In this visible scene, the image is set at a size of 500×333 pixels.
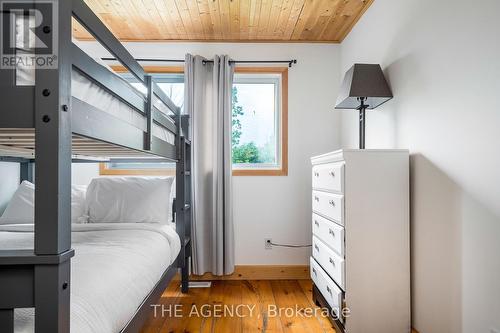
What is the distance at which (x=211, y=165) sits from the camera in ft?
9.50

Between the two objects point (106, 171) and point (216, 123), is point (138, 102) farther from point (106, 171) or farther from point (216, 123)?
point (106, 171)

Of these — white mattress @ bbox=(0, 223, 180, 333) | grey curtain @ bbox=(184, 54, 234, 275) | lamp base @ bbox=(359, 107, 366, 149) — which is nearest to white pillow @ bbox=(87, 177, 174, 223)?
white mattress @ bbox=(0, 223, 180, 333)

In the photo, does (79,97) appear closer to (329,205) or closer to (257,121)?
(329,205)

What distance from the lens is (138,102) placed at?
1.42 metres

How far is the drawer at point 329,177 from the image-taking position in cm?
178

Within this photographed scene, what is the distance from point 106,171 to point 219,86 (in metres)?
1.39

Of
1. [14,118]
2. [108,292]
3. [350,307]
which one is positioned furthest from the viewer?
[350,307]

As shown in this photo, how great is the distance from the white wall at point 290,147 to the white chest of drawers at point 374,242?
1225mm

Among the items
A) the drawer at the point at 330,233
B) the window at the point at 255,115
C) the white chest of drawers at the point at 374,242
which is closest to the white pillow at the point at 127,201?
the window at the point at 255,115

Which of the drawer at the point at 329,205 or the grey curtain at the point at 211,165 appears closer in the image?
the drawer at the point at 329,205

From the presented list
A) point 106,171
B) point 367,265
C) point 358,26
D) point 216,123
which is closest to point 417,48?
point 358,26

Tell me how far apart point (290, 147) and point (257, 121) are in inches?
17.5

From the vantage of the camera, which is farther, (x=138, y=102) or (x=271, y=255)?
(x=271, y=255)

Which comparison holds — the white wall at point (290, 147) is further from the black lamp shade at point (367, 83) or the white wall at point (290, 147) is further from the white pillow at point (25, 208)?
the black lamp shade at point (367, 83)
